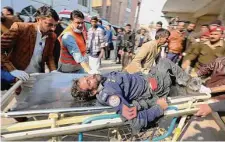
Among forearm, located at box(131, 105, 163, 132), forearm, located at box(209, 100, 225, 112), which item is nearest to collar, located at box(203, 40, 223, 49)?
forearm, located at box(209, 100, 225, 112)

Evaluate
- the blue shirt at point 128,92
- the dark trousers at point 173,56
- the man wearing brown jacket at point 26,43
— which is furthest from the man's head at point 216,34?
the man wearing brown jacket at point 26,43

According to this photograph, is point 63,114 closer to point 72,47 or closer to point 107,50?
point 72,47

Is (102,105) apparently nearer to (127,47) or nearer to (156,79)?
(156,79)

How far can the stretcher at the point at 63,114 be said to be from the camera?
166cm

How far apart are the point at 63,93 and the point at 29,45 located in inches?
24.7

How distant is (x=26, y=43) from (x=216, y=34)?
2.45 metres

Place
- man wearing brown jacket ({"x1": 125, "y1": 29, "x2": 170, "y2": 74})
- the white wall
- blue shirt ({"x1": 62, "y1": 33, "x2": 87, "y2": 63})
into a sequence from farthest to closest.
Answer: the white wall, man wearing brown jacket ({"x1": 125, "y1": 29, "x2": 170, "y2": 74}), blue shirt ({"x1": 62, "y1": 33, "x2": 87, "y2": 63})

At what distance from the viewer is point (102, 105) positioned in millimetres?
2150

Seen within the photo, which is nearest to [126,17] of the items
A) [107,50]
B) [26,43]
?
[107,50]

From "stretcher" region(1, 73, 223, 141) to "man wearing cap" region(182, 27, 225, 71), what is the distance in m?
1.17

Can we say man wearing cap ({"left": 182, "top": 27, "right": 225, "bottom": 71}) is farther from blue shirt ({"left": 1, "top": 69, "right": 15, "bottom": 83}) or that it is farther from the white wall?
the white wall

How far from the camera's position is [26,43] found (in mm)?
2273

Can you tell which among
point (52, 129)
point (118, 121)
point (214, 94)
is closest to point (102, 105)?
point (118, 121)

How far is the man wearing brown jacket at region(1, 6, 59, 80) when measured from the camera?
210cm
